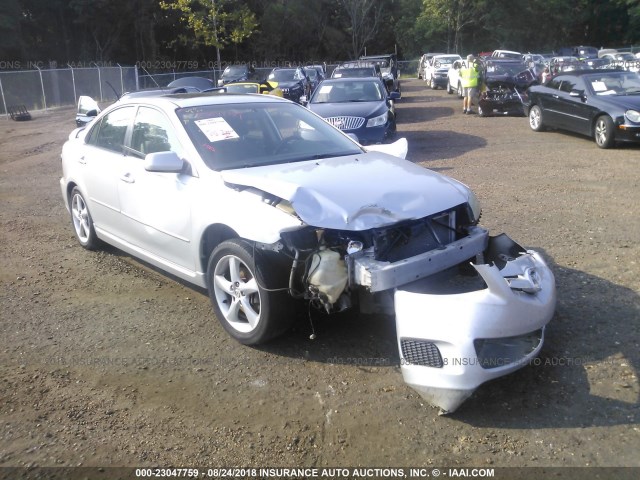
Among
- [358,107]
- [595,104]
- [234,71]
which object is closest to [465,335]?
[358,107]

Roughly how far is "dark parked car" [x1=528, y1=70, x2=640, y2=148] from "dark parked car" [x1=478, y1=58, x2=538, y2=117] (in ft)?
11.1

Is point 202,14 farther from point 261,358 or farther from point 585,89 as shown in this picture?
point 261,358

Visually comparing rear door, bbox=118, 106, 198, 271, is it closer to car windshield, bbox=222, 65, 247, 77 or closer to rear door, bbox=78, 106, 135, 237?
rear door, bbox=78, 106, 135, 237

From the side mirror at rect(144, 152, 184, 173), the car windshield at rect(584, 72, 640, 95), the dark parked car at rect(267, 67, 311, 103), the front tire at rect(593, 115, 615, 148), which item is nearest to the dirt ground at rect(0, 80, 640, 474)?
the side mirror at rect(144, 152, 184, 173)

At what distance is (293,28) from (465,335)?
174 feet

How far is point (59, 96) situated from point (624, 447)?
3054 centimetres

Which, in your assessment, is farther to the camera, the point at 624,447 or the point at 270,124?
the point at 270,124

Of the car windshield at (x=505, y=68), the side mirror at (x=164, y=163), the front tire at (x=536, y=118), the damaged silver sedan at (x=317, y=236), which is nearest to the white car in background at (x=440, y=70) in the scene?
the car windshield at (x=505, y=68)

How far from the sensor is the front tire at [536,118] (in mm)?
14820

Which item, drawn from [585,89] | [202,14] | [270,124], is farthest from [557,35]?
[270,124]

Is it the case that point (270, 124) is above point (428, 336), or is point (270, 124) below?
above

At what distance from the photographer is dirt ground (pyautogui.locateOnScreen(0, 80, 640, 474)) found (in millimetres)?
3336

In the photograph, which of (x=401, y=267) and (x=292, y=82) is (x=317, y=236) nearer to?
(x=401, y=267)

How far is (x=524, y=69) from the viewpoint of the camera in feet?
63.9
